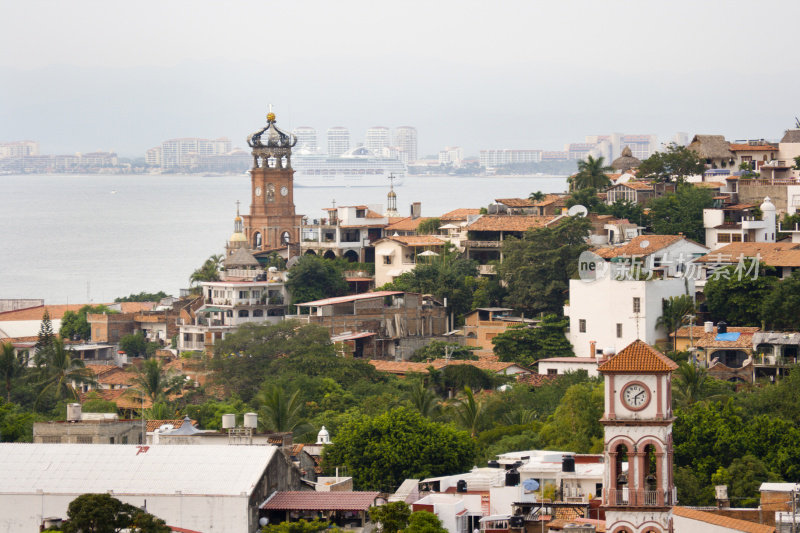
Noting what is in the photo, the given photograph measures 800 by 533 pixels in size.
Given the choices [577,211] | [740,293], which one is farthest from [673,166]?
[740,293]

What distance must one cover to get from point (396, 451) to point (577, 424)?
5907 millimetres

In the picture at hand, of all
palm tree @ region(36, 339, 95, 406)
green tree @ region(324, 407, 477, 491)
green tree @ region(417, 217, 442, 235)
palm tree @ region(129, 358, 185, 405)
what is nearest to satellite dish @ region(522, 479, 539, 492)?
green tree @ region(324, 407, 477, 491)

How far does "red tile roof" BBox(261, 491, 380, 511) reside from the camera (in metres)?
33.4

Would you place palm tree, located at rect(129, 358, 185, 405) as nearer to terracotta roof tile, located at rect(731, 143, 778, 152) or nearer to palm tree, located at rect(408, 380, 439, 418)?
palm tree, located at rect(408, 380, 439, 418)

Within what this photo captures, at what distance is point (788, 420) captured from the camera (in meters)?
44.6

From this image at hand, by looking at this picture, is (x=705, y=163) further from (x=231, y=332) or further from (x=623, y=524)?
(x=623, y=524)

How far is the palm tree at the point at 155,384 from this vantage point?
5784 cm

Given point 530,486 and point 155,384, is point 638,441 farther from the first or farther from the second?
point 155,384

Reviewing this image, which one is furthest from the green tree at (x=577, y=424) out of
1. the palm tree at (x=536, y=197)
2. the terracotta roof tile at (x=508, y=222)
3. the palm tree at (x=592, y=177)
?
the palm tree at (x=592, y=177)

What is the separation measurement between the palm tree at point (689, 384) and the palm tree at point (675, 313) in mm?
Result: 7276

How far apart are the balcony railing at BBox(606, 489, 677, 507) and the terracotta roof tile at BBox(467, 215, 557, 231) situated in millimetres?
41544

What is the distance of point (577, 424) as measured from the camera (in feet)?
144

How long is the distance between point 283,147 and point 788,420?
45.8 m

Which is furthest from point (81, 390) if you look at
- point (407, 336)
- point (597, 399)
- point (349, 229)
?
point (597, 399)
